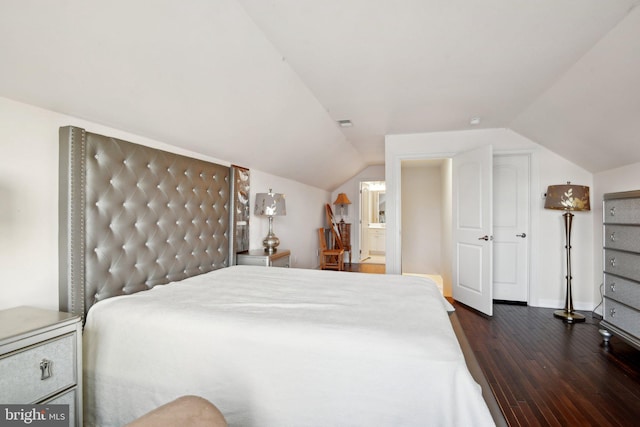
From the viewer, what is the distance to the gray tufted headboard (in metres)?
1.72

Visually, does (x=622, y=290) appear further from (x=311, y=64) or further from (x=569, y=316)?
(x=311, y=64)

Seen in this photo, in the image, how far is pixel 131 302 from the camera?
5.67 ft

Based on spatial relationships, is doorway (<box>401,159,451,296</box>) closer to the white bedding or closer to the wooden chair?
the wooden chair

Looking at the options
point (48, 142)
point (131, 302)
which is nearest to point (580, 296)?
point (131, 302)

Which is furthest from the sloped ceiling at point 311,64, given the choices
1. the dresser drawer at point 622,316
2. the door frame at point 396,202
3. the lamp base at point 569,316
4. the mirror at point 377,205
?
the mirror at point 377,205

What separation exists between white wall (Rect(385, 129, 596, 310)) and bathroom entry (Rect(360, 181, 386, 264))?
3909mm

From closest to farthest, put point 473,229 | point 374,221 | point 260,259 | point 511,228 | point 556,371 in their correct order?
point 556,371
point 260,259
point 473,229
point 511,228
point 374,221

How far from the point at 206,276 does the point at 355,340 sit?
1.59m

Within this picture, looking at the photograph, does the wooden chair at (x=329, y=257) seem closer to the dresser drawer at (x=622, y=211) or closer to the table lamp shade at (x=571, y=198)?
the table lamp shade at (x=571, y=198)

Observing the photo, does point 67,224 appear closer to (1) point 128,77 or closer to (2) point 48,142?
(2) point 48,142

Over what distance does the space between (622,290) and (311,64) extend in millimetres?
3159

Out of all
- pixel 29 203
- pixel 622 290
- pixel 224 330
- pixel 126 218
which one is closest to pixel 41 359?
pixel 224 330

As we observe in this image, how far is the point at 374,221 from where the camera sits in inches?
340

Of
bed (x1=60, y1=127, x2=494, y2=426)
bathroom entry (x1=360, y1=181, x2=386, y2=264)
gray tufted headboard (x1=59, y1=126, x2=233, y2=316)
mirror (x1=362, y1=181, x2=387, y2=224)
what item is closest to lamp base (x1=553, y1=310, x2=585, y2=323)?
bed (x1=60, y1=127, x2=494, y2=426)
